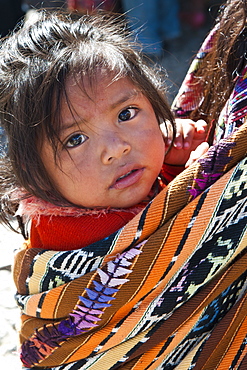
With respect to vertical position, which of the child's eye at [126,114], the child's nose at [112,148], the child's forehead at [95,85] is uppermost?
the child's forehead at [95,85]

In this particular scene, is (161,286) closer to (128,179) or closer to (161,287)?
(161,287)

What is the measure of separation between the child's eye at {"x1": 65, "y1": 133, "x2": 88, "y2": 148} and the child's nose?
0.07 m

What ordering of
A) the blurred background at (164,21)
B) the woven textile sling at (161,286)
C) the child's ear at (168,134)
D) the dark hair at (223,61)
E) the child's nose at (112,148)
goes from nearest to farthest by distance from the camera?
the woven textile sling at (161,286)
the child's nose at (112,148)
the dark hair at (223,61)
the child's ear at (168,134)
the blurred background at (164,21)

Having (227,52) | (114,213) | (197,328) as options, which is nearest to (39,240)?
(114,213)

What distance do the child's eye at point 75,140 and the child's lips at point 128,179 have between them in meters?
0.15

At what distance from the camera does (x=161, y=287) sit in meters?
1.19

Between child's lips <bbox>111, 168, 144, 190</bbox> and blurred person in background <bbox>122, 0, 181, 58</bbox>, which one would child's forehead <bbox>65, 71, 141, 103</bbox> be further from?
blurred person in background <bbox>122, 0, 181, 58</bbox>

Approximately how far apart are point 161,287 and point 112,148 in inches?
15.7

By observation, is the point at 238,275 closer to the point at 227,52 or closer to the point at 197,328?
the point at 197,328

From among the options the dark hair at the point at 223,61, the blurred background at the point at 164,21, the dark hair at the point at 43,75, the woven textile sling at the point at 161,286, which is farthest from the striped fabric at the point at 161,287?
the blurred background at the point at 164,21

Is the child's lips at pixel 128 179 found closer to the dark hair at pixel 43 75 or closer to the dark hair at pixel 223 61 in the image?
the dark hair at pixel 43 75

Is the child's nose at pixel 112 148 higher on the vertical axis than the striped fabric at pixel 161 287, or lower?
higher

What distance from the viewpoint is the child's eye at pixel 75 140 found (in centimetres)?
135

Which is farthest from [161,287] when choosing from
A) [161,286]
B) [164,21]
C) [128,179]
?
[164,21]
